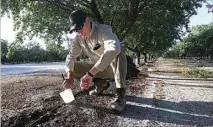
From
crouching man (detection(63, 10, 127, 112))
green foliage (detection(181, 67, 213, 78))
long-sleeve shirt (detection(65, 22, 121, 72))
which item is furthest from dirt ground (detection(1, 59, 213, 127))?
green foliage (detection(181, 67, 213, 78))

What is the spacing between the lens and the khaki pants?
478 cm

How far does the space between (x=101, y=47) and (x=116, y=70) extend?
0.44m

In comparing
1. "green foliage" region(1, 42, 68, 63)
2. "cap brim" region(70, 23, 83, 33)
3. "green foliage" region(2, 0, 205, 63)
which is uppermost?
"green foliage" region(2, 0, 205, 63)

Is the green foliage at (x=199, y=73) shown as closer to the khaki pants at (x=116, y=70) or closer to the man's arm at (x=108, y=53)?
the khaki pants at (x=116, y=70)

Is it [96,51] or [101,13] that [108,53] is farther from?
[101,13]

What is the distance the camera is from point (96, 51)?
15.7 feet

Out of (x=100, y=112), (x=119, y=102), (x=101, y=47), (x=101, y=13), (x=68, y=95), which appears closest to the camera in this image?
(x=68, y=95)

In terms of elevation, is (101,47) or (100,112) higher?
(101,47)

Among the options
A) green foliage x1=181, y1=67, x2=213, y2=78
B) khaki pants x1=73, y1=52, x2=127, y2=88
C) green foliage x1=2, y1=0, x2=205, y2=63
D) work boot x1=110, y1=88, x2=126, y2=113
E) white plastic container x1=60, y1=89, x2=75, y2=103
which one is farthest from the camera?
green foliage x1=2, y1=0, x2=205, y2=63

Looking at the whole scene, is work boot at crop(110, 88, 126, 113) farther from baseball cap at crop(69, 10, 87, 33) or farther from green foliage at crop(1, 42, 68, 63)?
green foliage at crop(1, 42, 68, 63)

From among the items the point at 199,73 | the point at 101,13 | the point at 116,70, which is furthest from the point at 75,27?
the point at 101,13

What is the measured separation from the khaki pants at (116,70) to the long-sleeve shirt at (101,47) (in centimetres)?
11

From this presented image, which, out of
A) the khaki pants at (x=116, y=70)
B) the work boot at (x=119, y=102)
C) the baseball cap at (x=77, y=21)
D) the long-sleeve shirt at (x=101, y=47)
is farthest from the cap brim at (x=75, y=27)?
the work boot at (x=119, y=102)

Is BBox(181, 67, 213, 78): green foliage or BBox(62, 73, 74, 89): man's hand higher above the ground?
BBox(62, 73, 74, 89): man's hand
